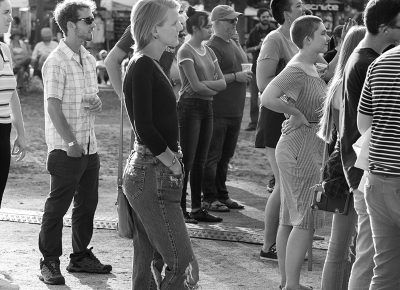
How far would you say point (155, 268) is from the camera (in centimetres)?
Answer: 543

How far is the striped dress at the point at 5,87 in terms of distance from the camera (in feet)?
21.0

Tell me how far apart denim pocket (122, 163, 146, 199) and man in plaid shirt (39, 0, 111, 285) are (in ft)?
5.04

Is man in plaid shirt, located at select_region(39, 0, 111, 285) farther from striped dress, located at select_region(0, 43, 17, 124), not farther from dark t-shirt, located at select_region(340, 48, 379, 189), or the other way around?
dark t-shirt, located at select_region(340, 48, 379, 189)

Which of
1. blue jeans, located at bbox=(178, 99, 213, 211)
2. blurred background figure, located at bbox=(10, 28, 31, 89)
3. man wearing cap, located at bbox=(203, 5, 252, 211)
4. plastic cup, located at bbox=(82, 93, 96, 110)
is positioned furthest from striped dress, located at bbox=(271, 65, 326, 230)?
blurred background figure, located at bbox=(10, 28, 31, 89)

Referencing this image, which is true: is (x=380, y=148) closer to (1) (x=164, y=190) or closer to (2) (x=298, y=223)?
(1) (x=164, y=190)

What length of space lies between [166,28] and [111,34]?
28058 mm

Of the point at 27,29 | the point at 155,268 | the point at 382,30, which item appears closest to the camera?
the point at 382,30

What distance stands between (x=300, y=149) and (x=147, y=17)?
69.3 inches

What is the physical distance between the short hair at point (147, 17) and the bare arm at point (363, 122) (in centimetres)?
112

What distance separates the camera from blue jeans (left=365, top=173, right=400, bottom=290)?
4.59 metres

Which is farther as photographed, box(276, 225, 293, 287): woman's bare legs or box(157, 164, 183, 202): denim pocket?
box(276, 225, 293, 287): woman's bare legs

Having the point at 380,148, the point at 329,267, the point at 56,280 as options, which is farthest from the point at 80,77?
the point at 380,148

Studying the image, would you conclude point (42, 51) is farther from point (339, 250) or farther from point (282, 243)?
point (339, 250)

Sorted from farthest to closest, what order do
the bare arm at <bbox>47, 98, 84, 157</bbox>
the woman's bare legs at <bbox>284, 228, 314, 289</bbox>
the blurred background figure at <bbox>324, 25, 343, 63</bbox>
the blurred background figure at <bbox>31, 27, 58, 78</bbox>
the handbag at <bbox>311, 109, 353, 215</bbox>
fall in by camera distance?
the blurred background figure at <bbox>31, 27, 58, 78</bbox> → the blurred background figure at <bbox>324, 25, 343, 63</bbox> → the bare arm at <bbox>47, 98, 84, 157</bbox> → the woman's bare legs at <bbox>284, 228, 314, 289</bbox> → the handbag at <bbox>311, 109, 353, 215</bbox>
